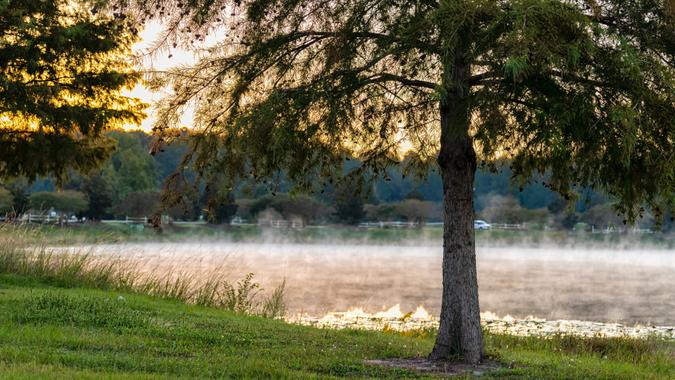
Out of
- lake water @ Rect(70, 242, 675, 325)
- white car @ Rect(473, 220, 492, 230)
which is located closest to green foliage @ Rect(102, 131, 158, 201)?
lake water @ Rect(70, 242, 675, 325)

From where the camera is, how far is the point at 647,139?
977 cm

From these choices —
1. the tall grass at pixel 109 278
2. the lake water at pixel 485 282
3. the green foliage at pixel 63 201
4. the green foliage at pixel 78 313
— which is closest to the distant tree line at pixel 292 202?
the green foliage at pixel 63 201

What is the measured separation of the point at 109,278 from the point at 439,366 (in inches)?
Result: 447

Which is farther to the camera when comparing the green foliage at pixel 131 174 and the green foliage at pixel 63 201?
the green foliage at pixel 131 174

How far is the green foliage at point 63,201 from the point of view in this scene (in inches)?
2653

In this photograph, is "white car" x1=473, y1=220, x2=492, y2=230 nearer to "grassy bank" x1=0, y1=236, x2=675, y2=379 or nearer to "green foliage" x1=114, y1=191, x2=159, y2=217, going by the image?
"green foliage" x1=114, y1=191, x2=159, y2=217

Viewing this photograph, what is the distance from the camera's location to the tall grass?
1912 cm

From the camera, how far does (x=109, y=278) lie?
2020 cm

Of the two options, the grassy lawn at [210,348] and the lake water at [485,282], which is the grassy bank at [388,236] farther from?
the grassy lawn at [210,348]

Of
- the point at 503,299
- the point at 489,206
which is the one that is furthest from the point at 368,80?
the point at 489,206

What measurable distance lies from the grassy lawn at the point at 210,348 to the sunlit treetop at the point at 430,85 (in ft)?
7.79

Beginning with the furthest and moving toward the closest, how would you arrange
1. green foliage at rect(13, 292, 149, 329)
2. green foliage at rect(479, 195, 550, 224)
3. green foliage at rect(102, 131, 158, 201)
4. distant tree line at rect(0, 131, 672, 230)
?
green foliage at rect(479, 195, 550, 224) < green foliage at rect(102, 131, 158, 201) < distant tree line at rect(0, 131, 672, 230) < green foliage at rect(13, 292, 149, 329)

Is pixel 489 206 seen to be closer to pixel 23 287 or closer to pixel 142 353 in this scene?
pixel 23 287

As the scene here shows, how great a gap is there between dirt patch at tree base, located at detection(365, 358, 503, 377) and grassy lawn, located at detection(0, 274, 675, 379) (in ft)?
0.80
